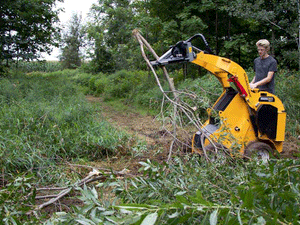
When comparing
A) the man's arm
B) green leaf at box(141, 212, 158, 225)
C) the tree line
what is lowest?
green leaf at box(141, 212, 158, 225)

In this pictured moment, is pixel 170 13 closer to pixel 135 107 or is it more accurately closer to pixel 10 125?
pixel 135 107

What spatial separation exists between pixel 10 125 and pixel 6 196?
3815 millimetres

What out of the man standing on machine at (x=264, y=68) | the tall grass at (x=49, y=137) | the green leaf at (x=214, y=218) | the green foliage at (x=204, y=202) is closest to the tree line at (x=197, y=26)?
the man standing on machine at (x=264, y=68)

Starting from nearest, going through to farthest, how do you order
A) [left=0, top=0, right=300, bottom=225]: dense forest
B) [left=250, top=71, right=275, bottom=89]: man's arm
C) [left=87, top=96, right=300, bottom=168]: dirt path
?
1. [left=0, top=0, right=300, bottom=225]: dense forest
2. [left=250, top=71, right=275, bottom=89]: man's arm
3. [left=87, top=96, right=300, bottom=168]: dirt path

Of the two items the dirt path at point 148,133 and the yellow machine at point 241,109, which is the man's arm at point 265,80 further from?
the dirt path at point 148,133

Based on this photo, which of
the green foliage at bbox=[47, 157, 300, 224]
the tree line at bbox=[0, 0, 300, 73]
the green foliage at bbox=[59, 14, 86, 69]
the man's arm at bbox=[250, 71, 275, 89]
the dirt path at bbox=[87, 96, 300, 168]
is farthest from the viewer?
the green foliage at bbox=[59, 14, 86, 69]

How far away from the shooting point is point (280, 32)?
11.4 meters

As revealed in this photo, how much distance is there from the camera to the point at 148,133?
8195 mm

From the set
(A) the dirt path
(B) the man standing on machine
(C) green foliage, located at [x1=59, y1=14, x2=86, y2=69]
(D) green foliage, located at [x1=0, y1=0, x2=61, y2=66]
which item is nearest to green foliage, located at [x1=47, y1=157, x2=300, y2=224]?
(A) the dirt path

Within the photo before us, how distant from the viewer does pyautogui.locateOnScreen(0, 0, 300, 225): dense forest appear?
151 centimetres

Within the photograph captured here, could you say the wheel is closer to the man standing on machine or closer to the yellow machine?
the yellow machine

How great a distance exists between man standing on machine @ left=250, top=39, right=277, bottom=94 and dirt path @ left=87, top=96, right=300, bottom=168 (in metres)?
1.23

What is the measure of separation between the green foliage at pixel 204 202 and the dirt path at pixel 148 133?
5.68 feet

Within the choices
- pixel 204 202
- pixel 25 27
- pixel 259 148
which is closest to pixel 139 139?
pixel 259 148
